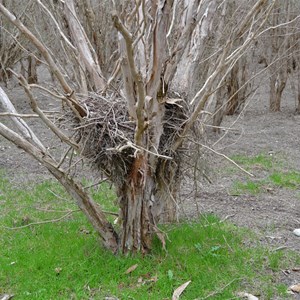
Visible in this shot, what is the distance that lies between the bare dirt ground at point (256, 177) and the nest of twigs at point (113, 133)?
22.1 inches

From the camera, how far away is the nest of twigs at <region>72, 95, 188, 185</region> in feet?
13.5

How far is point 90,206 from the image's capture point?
457 centimetres

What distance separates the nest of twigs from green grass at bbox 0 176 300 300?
81 centimetres

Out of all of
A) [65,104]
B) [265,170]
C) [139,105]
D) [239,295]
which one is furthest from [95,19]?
[239,295]

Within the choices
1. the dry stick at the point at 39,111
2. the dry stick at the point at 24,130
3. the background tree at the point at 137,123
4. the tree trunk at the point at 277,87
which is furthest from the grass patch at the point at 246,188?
the tree trunk at the point at 277,87

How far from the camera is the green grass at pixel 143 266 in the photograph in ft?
14.2

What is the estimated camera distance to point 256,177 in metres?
8.14

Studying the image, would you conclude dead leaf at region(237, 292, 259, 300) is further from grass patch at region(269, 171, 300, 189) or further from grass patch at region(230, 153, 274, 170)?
grass patch at region(230, 153, 274, 170)

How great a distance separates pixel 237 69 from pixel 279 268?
9230mm

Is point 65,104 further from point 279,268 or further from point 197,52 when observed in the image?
point 279,268

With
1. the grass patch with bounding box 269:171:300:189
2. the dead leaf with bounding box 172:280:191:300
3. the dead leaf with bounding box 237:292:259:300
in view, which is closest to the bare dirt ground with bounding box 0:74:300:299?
the grass patch with bounding box 269:171:300:189

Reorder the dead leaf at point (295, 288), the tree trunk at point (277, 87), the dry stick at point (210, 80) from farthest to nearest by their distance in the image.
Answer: the tree trunk at point (277, 87)
the dead leaf at point (295, 288)
the dry stick at point (210, 80)

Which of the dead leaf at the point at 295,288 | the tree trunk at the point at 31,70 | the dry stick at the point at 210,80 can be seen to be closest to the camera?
the dry stick at the point at 210,80

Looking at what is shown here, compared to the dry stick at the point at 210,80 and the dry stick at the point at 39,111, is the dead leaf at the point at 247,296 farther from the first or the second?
the dry stick at the point at 39,111
